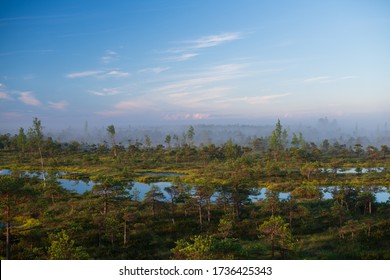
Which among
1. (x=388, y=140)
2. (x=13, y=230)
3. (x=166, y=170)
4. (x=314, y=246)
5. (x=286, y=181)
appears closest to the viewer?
(x=314, y=246)

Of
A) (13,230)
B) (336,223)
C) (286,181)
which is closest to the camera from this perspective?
(13,230)

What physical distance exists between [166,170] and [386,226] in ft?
96.6

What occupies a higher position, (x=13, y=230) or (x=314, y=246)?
(x=13, y=230)

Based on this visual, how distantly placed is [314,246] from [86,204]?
14.6m

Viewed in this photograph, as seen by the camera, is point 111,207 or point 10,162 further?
point 10,162

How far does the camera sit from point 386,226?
15.5 meters

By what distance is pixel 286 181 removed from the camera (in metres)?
30.5

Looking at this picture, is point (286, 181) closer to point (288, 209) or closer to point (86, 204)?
point (288, 209)

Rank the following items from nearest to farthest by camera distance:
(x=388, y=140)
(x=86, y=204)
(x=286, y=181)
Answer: (x=86, y=204) < (x=286, y=181) < (x=388, y=140)
